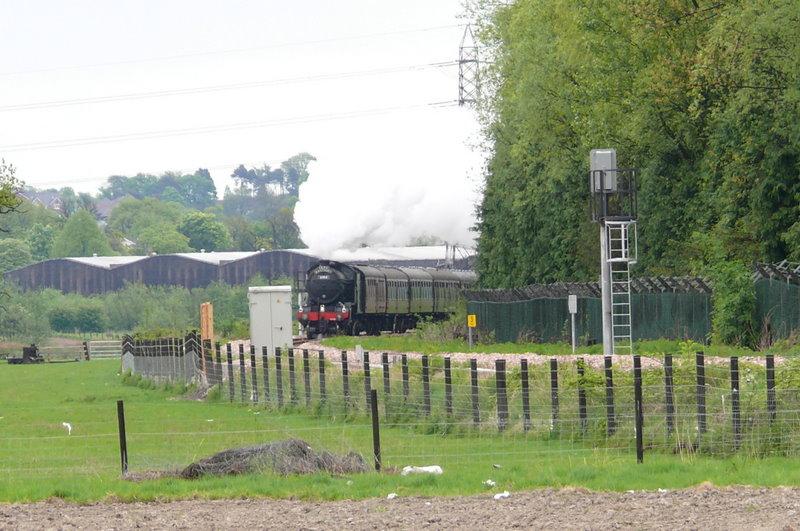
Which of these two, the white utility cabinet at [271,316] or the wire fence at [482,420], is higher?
the white utility cabinet at [271,316]

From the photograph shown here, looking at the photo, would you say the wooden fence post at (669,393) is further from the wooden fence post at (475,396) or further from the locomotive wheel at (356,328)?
the locomotive wheel at (356,328)

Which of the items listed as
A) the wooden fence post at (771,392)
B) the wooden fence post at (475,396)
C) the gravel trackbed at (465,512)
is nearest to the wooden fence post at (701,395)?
the wooden fence post at (771,392)

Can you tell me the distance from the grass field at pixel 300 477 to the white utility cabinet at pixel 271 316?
9228 millimetres

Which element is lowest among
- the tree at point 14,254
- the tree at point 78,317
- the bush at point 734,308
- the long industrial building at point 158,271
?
the tree at point 78,317

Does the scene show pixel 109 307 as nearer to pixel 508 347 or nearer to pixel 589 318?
pixel 589 318

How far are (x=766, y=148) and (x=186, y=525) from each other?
3472 centimetres

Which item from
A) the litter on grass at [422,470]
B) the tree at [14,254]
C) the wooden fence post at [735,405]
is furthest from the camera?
the tree at [14,254]

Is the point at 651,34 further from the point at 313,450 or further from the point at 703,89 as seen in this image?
the point at 313,450

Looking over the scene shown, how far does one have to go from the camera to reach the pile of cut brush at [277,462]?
19844 millimetres

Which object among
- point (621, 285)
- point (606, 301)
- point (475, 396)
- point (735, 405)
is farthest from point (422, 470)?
point (621, 285)

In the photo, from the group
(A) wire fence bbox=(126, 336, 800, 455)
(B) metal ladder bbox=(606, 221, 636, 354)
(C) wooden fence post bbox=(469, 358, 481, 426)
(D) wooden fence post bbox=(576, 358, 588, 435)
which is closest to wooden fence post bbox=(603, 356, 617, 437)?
(A) wire fence bbox=(126, 336, 800, 455)

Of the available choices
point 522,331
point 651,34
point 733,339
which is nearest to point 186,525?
point 733,339

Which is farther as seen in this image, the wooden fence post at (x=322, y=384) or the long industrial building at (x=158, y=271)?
the long industrial building at (x=158, y=271)

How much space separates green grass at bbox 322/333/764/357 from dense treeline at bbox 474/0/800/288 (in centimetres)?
282
